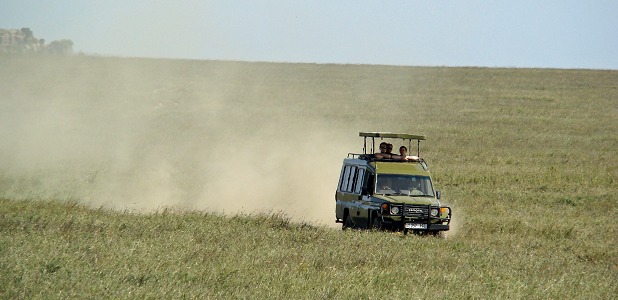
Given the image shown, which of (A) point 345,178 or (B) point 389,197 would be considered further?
(A) point 345,178

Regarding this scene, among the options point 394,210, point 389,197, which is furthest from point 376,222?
point 389,197

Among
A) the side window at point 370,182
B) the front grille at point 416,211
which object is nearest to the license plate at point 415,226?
the front grille at point 416,211

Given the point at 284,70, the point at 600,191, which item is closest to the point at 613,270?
the point at 600,191

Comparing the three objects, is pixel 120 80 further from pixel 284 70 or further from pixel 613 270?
pixel 613 270

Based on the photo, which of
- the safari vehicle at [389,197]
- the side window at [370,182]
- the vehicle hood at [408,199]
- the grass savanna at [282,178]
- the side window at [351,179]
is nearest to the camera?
the grass savanna at [282,178]

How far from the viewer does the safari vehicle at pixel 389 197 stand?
18.8 m

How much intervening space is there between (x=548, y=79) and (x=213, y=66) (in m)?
24.4

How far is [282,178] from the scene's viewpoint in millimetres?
29562

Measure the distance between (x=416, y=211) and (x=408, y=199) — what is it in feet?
1.47

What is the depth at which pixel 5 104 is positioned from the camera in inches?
2079

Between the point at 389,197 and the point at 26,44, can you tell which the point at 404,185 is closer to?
the point at 389,197

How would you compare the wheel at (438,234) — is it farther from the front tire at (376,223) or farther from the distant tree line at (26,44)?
the distant tree line at (26,44)

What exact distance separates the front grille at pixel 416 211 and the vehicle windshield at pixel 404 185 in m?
1.02

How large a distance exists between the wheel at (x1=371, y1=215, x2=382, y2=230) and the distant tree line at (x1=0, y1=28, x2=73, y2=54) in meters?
47.1
